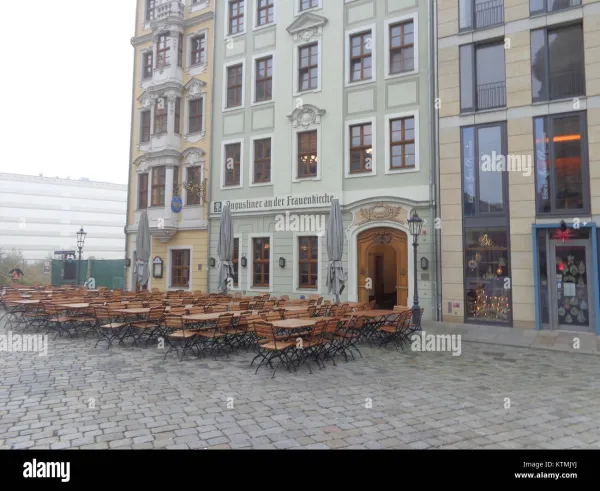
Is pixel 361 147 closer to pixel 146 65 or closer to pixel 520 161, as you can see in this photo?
pixel 520 161

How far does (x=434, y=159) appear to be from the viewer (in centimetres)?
1558

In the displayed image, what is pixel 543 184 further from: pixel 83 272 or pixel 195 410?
pixel 83 272

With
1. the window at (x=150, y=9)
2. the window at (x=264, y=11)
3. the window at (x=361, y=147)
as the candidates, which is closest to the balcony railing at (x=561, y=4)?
the window at (x=361, y=147)

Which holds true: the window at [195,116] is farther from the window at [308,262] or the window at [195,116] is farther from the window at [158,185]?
the window at [308,262]

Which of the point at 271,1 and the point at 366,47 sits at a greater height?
the point at 271,1

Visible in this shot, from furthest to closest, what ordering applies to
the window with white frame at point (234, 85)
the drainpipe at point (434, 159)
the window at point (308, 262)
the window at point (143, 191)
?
the window at point (143, 191) → the window with white frame at point (234, 85) → the window at point (308, 262) → the drainpipe at point (434, 159)

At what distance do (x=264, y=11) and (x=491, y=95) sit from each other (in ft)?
36.4

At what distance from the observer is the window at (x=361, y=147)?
56.4ft

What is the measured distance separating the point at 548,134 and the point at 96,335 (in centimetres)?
1422

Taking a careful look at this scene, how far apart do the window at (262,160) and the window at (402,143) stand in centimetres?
550

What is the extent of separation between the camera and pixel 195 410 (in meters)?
5.81

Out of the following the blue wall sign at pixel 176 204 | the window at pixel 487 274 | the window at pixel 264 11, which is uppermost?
the window at pixel 264 11

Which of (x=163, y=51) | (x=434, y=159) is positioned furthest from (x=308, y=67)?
(x=163, y=51)
